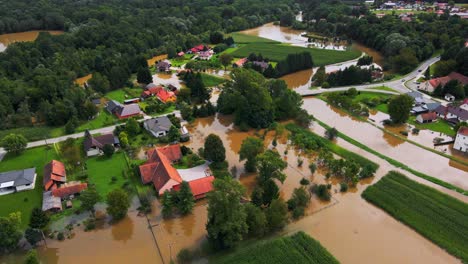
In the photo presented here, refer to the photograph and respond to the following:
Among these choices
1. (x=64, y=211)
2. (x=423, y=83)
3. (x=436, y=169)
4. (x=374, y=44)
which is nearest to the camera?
(x=64, y=211)

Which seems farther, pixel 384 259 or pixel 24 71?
pixel 24 71

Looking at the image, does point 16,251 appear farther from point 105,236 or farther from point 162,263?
point 162,263

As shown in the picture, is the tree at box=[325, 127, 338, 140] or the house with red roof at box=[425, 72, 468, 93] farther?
the house with red roof at box=[425, 72, 468, 93]

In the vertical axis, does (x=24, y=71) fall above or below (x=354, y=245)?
above

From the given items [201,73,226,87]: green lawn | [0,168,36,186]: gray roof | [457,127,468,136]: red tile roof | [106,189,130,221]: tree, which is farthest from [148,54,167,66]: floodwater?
[457,127,468,136]: red tile roof

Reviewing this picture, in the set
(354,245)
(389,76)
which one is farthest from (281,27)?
(354,245)

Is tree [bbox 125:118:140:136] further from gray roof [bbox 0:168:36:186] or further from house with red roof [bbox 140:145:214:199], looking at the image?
gray roof [bbox 0:168:36:186]

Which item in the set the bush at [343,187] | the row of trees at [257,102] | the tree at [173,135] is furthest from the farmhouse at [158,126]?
the bush at [343,187]
